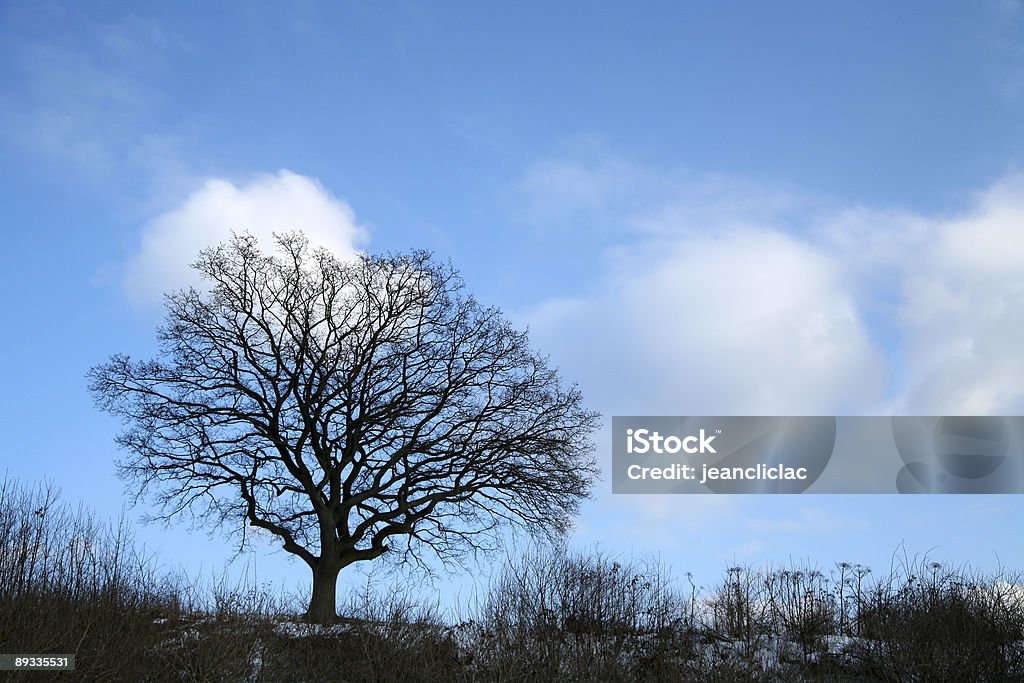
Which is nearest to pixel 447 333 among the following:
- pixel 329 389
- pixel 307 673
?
pixel 329 389

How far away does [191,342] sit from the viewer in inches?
1069

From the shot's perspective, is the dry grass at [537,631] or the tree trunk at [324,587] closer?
the dry grass at [537,631]

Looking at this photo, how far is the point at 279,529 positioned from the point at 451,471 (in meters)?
4.94

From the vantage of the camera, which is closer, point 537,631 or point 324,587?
point 537,631

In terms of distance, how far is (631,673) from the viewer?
17391 mm

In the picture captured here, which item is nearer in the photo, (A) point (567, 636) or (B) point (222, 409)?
(A) point (567, 636)

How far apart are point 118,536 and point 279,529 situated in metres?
8.03

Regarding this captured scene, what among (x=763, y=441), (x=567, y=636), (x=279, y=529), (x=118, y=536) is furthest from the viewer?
(x=279, y=529)

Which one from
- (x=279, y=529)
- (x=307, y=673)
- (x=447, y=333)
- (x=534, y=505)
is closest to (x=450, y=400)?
(x=447, y=333)

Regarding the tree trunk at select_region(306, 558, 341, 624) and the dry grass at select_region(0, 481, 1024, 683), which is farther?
the tree trunk at select_region(306, 558, 341, 624)

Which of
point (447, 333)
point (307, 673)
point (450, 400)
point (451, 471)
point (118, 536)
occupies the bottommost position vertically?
point (307, 673)

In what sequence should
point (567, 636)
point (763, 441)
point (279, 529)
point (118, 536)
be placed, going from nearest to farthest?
1. point (567, 636)
2. point (118, 536)
3. point (763, 441)
4. point (279, 529)

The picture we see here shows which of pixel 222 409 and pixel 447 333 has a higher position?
pixel 447 333

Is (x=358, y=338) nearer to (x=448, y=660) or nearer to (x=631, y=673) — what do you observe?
(x=448, y=660)
